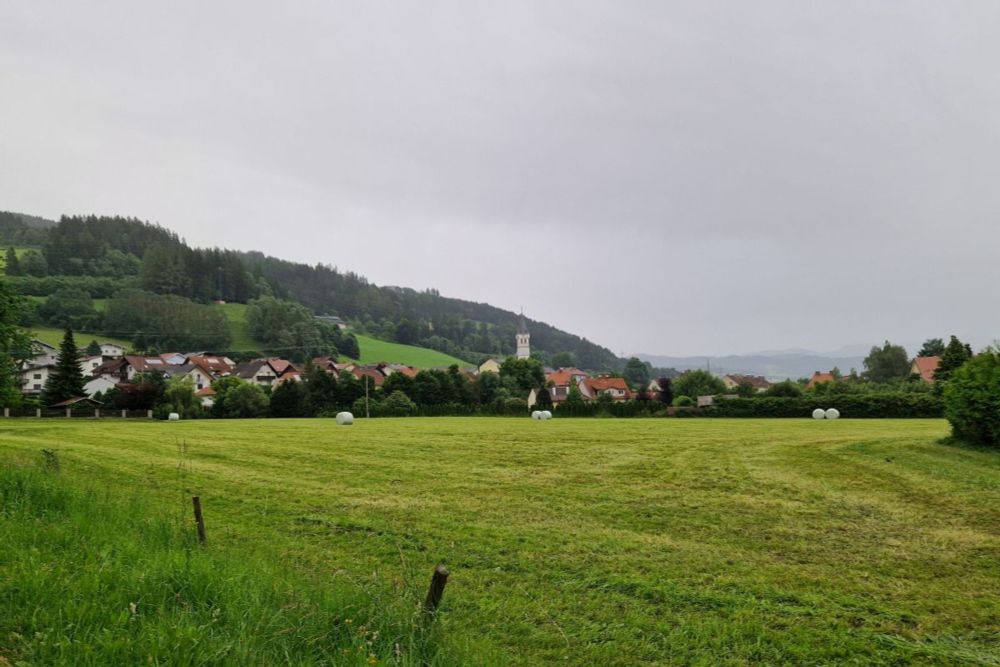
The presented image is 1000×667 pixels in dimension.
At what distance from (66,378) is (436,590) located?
3184 inches

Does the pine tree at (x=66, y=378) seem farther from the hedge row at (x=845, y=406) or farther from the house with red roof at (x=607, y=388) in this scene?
the house with red roof at (x=607, y=388)

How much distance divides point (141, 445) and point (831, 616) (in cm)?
2256

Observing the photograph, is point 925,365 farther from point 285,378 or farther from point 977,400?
point 285,378

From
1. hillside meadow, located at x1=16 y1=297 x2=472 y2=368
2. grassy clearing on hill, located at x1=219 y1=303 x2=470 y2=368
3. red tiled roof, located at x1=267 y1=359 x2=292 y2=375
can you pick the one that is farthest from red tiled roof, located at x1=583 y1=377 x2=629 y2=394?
red tiled roof, located at x1=267 y1=359 x2=292 y2=375

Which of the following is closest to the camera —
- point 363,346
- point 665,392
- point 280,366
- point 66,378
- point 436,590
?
point 436,590

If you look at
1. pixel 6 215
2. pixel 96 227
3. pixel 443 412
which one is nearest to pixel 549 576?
pixel 443 412

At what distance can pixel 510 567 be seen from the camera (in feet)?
23.9

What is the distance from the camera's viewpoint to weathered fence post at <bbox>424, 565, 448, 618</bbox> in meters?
4.13

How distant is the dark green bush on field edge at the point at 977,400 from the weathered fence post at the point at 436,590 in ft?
59.7

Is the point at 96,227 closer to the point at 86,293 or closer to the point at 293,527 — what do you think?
the point at 86,293

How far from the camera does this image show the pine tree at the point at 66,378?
221 feet

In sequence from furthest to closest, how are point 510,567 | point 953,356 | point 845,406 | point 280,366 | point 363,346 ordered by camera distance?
point 363,346 < point 280,366 < point 953,356 < point 845,406 < point 510,567

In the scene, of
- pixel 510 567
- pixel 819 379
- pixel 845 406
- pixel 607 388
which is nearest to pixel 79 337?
pixel 607 388

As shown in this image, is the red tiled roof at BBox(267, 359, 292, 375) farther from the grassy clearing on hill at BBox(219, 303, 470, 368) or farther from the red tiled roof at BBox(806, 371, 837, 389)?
the red tiled roof at BBox(806, 371, 837, 389)
